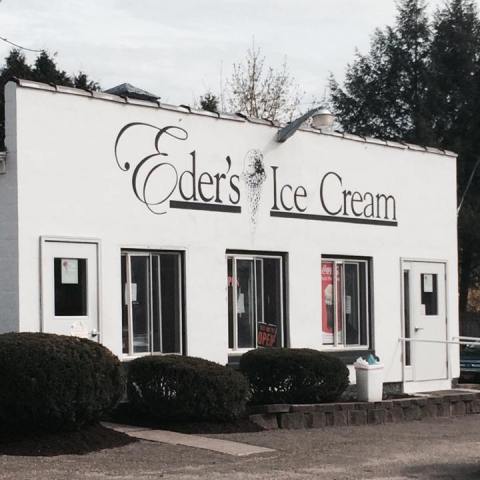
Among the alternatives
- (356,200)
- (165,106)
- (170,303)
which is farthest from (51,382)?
(356,200)

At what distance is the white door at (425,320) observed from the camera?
18.2 m

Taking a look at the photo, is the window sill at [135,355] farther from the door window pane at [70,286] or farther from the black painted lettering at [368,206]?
the black painted lettering at [368,206]

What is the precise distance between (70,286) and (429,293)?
7800 mm

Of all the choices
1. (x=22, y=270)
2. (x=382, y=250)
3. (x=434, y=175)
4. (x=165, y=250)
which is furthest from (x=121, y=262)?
(x=434, y=175)

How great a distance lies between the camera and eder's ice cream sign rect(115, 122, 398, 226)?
14297 millimetres

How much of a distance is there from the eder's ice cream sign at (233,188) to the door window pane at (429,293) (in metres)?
1.34

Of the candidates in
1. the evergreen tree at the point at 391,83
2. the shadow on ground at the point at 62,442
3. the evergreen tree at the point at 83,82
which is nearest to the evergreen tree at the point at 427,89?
the evergreen tree at the point at 391,83

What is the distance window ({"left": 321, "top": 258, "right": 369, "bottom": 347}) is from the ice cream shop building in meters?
0.03

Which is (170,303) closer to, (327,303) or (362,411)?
(362,411)

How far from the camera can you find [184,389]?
1291cm

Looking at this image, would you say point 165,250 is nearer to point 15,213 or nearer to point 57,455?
point 15,213

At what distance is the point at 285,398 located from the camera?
575 inches

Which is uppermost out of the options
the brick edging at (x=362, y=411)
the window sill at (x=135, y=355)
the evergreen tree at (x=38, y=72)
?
the evergreen tree at (x=38, y=72)

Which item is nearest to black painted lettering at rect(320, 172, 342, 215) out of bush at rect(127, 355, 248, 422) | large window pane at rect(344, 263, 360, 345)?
large window pane at rect(344, 263, 360, 345)
